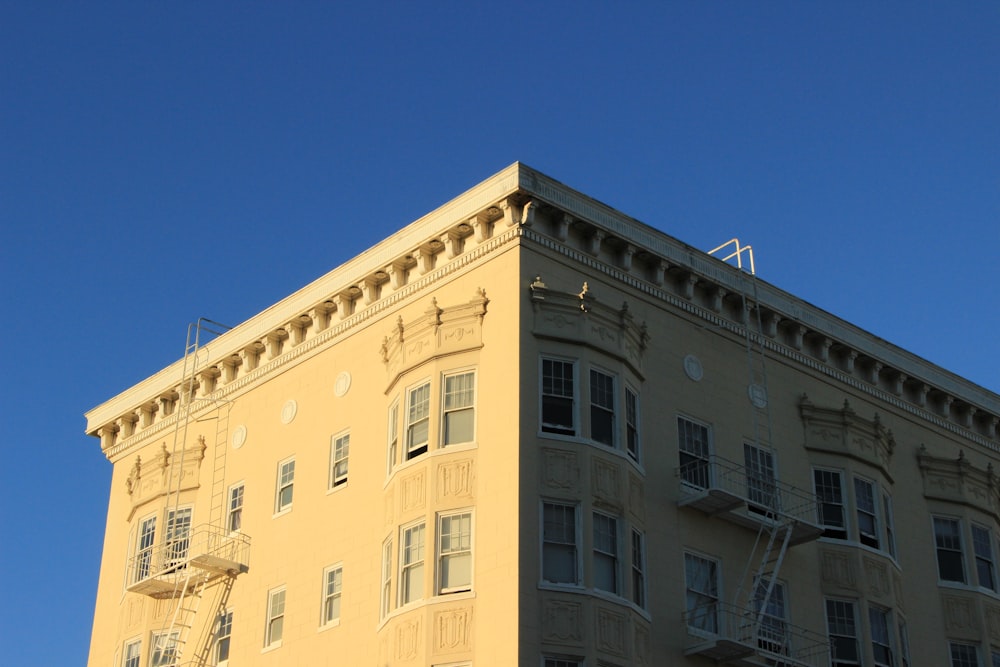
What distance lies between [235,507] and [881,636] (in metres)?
16.9

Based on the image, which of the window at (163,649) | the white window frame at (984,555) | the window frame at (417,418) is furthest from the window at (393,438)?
the white window frame at (984,555)

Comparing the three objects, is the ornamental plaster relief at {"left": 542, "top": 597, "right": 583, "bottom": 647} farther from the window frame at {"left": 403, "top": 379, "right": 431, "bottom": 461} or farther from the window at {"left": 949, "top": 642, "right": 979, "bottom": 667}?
the window at {"left": 949, "top": 642, "right": 979, "bottom": 667}

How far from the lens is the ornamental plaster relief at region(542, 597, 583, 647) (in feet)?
101

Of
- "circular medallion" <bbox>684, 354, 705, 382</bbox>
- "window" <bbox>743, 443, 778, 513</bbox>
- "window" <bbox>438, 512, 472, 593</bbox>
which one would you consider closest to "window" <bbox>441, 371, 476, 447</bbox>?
"window" <bbox>438, 512, 472, 593</bbox>

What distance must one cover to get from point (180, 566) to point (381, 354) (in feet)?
27.8

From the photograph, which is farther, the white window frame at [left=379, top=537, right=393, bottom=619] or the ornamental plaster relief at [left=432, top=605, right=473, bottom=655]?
the white window frame at [left=379, top=537, right=393, bottom=619]

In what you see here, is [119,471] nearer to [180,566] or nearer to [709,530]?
[180,566]

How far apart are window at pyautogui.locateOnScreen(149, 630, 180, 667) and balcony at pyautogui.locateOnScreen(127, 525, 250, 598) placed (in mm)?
1045

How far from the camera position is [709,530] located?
116ft

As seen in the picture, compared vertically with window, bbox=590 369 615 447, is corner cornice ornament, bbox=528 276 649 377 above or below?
above

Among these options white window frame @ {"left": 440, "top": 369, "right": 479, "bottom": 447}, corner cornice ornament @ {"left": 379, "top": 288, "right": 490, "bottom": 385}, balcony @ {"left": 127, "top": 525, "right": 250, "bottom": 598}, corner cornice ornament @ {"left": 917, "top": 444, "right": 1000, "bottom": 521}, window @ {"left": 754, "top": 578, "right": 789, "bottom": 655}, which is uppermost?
corner cornice ornament @ {"left": 379, "top": 288, "right": 490, "bottom": 385}

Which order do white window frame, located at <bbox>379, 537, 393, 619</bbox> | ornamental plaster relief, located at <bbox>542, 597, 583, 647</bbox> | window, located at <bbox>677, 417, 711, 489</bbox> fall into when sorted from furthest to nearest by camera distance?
window, located at <bbox>677, 417, 711, 489</bbox>
white window frame, located at <bbox>379, 537, 393, 619</bbox>
ornamental plaster relief, located at <bbox>542, 597, 583, 647</bbox>

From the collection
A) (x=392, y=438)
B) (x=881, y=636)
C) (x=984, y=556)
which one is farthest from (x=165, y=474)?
(x=984, y=556)

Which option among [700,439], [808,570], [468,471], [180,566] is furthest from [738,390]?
[180,566]
